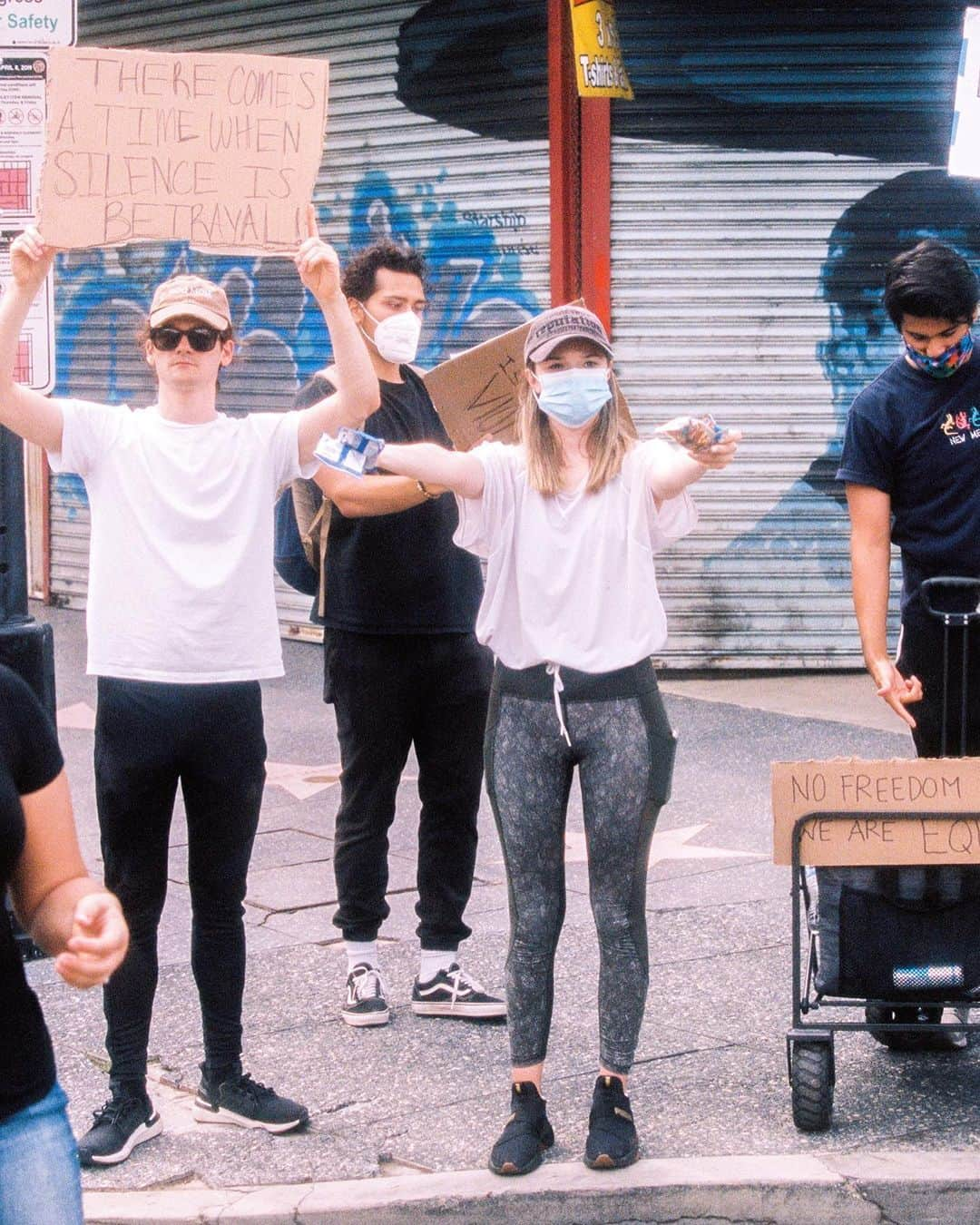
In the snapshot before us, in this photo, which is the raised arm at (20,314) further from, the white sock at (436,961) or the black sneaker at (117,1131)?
the white sock at (436,961)

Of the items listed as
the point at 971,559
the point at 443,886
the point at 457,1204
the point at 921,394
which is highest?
the point at 921,394

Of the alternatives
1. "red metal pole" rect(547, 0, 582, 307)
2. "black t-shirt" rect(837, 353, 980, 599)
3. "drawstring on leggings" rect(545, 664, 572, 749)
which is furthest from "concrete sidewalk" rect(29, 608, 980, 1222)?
"red metal pole" rect(547, 0, 582, 307)

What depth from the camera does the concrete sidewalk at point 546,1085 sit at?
13.8ft

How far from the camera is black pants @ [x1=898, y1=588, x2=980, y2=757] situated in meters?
5.00

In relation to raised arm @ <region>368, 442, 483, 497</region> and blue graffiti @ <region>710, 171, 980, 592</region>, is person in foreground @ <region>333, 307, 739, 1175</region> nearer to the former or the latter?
raised arm @ <region>368, 442, 483, 497</region>

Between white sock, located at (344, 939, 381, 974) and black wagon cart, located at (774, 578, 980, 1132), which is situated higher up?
black wagon cart, located at (774, 578, 980, 1132)

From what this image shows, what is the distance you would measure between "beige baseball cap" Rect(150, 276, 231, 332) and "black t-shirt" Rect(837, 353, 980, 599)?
5.23ft

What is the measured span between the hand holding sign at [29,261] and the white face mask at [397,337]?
1.22 meters

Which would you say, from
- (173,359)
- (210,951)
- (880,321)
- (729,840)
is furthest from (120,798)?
(880,321)

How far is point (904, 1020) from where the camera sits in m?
4.91

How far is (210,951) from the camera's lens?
4641 millimetres

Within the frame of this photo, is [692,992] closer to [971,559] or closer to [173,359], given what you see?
[971,559]

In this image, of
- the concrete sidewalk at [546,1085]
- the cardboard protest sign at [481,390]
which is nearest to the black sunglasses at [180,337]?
the cardboard protest sign at [481,390]

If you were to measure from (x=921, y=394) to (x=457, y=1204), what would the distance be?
90.0 inches
